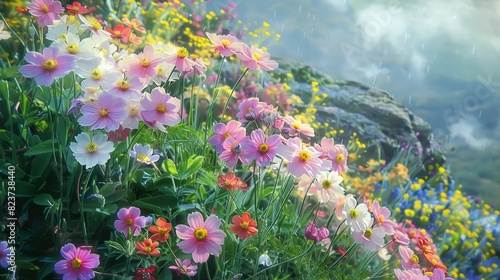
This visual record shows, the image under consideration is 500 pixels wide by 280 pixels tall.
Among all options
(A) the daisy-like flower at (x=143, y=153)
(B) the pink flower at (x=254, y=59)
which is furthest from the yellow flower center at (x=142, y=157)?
(B) the pink flower at (x=254, y=59)

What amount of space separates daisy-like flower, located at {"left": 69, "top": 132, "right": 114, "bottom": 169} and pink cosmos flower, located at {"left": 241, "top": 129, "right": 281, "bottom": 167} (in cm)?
20

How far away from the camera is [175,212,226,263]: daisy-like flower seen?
Answer: 0.78 meters

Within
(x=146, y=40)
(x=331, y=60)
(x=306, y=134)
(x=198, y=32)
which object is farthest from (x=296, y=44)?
(x=306, y=134)

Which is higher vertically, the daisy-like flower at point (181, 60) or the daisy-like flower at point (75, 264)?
the daisy-like flower at point (181, 60)

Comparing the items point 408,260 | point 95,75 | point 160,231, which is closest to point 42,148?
point 95,75

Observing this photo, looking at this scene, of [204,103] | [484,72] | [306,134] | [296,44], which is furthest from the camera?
[484,72]

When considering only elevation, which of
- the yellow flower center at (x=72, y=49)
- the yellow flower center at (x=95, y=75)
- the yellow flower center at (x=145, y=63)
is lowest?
the yellow flower center at (x=95, y=75)

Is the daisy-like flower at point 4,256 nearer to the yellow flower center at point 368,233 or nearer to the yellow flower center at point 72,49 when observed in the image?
the yellow flower center at point 72,49

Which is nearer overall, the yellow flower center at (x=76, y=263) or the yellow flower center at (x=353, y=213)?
the yellow flower center at (x=76, y=263)

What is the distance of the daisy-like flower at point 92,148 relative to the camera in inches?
32.3

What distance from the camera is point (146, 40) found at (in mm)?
2037

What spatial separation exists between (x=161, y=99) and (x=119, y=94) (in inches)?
2.4

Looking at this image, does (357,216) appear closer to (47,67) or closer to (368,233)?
(368,233)

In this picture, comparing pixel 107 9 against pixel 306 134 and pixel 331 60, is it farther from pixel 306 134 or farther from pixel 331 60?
pixel 306 134
